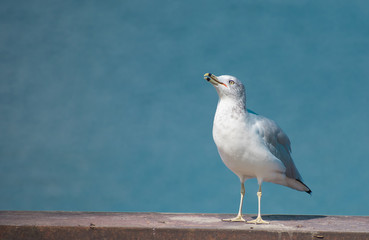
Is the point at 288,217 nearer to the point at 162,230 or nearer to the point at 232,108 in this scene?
the point at 232,108

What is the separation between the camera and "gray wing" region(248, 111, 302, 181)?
5391 millimetres

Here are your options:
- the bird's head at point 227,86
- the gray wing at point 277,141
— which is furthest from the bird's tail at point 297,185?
the bird's head at point 227,86

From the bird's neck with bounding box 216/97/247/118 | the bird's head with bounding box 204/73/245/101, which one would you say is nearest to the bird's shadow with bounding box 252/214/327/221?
the bird's neck with bounding box 216/97/247/118

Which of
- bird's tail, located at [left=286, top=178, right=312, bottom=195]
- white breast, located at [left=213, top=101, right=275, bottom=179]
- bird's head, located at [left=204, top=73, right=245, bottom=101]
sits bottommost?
bird's tail, located at [left=286, top=178, right=312, bottom=195]

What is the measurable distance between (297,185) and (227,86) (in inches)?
54.2

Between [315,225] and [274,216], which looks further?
[274,216]

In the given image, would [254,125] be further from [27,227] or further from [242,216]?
[27,227]

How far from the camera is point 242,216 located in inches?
229

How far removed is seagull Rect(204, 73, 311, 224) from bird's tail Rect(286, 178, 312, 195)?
289mm

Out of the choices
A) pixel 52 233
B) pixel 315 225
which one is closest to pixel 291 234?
pixel 315 225

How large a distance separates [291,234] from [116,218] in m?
1.70

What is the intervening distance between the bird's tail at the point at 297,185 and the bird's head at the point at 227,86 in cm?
109

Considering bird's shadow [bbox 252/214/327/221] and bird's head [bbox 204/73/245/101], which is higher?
bird's head [bbox 204/73/245/101]

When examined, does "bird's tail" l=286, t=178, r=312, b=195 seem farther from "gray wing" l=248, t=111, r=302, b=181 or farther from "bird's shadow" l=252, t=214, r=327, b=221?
"bird's shadow" l=252, t=214, r=327, b=221
